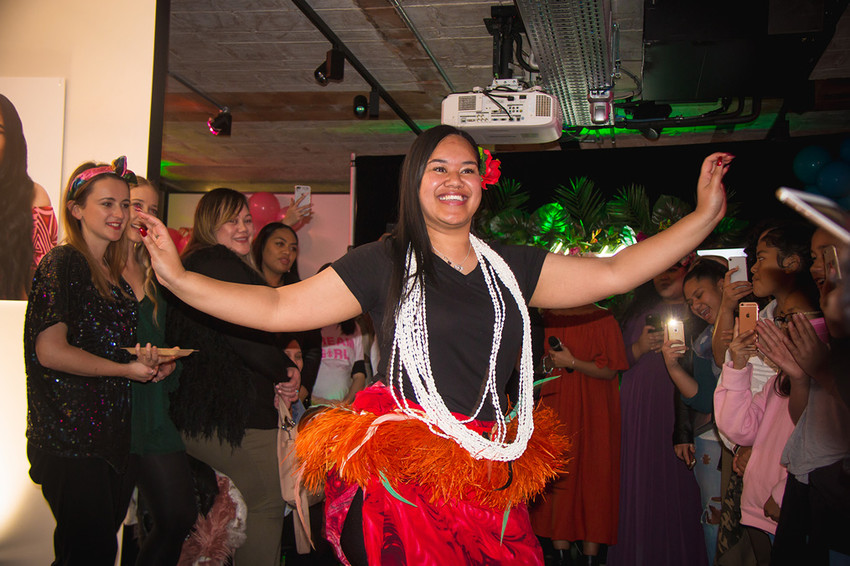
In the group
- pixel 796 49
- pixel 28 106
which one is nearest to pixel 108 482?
pixel 28 106

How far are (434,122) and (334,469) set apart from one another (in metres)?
6.26

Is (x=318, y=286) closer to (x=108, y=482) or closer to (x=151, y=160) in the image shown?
(x=108, y=482)

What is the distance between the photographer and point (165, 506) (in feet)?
9.39

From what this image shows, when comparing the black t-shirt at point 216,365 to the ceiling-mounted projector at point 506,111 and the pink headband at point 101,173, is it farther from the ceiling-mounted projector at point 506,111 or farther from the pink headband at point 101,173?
the ceiling-mounted projector at point 506,111

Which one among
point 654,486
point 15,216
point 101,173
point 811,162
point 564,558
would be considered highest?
point 811,162

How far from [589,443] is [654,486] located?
47cm

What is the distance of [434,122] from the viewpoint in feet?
25.4

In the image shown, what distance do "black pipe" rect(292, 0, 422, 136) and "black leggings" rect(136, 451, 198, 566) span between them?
3.31m

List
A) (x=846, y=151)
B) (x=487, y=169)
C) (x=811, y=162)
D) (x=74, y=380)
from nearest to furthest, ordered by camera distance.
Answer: (x=487, y=169), (x=74, y=380), (x=846, y=151), (x=811, y=162)

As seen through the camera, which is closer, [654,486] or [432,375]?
[432,375]

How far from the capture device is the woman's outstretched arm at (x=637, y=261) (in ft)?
5.97

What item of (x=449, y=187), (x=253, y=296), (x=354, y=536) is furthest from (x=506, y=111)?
(x=354, y=536)

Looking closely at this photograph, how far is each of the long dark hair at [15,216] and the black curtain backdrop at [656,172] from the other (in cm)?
421

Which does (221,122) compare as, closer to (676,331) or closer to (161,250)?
(676,331)
